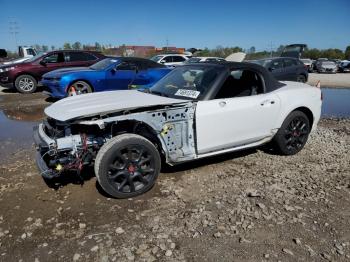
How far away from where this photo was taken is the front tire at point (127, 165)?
3855 millimetres

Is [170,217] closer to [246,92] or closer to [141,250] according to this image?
[141,250]

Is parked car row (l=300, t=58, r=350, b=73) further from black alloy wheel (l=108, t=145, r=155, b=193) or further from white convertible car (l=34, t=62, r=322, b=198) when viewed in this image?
black alloy wheel (l=108, t=145, r=155, b=193)

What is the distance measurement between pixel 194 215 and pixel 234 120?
5.08 feet

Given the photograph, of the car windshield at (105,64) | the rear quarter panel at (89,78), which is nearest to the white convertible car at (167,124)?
the rear quarter panel at (89,78)

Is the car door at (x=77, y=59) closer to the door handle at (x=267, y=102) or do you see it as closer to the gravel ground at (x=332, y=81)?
the door handle at (x=267, y=102)

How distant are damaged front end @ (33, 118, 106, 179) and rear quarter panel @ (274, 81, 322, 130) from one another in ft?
9.24

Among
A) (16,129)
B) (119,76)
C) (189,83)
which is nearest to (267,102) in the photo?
(189,83)

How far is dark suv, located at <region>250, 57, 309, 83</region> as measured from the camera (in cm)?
1548

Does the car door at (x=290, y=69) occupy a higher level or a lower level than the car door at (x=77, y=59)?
lower

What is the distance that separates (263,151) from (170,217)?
272 cm

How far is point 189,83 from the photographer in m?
4.86

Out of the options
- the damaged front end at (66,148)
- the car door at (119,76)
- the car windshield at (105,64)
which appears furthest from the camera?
the car windshield at (105,64)

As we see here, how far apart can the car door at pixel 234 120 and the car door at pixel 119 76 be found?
6329mm

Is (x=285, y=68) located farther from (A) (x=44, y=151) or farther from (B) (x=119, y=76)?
(A) (x=44, y=151)
